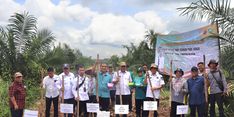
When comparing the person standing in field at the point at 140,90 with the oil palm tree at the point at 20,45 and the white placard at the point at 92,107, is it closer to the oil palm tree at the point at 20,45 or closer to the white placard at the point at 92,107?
the white placard at the point at 92,107

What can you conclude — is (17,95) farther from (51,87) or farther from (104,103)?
(104,103)

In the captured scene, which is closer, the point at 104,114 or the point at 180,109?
the point at 180,109

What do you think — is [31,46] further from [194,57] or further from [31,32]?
[194,57]

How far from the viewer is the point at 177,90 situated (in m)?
9.08

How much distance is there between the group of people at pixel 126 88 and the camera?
8.77 m

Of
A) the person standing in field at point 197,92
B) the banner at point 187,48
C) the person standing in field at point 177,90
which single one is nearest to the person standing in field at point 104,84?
the person standing in field at point 177,90

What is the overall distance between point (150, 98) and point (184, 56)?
2613 mm

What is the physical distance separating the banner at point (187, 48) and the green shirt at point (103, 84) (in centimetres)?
247

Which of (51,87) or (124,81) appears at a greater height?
(124,81)

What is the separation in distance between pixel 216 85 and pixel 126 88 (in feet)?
7.70

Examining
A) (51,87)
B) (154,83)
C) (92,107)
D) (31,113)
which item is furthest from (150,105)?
(31,113)

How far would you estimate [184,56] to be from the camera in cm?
1165

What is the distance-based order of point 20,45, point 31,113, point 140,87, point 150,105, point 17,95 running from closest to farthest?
point 31,113 → point 17,95 → point 150,105 → point 140,87 → point 20,45

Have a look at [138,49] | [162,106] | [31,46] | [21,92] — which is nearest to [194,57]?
[162,106]
